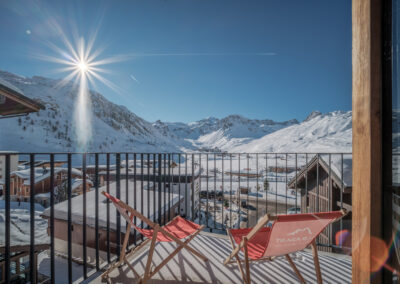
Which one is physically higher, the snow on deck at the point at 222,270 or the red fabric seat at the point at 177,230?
the red fabric seat at the point at 177,230

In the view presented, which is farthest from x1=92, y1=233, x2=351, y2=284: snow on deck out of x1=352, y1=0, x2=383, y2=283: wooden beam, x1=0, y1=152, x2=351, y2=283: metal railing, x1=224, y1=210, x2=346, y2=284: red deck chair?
x1=352, y1=0, x2=383, y2=283: wooden beam

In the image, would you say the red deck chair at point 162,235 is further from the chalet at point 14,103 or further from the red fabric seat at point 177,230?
the chalet at point 14,103

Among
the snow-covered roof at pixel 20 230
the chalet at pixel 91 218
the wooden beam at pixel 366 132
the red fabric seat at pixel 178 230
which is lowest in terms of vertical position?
the chalet at pixel 91 218

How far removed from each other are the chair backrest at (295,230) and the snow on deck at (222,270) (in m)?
0.58

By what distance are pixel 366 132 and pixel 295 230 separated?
0.83 m

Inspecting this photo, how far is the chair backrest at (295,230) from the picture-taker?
1251 millimetres

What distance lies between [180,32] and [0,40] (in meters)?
26.0

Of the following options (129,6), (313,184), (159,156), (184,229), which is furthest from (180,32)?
(313,184)

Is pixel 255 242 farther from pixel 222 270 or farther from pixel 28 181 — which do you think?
pixel 28 181

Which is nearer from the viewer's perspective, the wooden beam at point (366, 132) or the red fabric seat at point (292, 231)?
the wooden beam at point (366, 132)

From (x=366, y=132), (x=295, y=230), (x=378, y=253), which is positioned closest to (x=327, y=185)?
(x=295, y=230)

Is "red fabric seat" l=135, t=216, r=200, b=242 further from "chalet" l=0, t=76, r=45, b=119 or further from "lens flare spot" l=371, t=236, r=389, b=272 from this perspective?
"chalet" l=0, t=76, r=45, b=119

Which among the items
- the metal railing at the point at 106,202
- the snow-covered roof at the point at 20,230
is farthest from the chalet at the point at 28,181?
the snow-covered roof at the point at 20,230

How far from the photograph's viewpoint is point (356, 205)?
3.58ft
